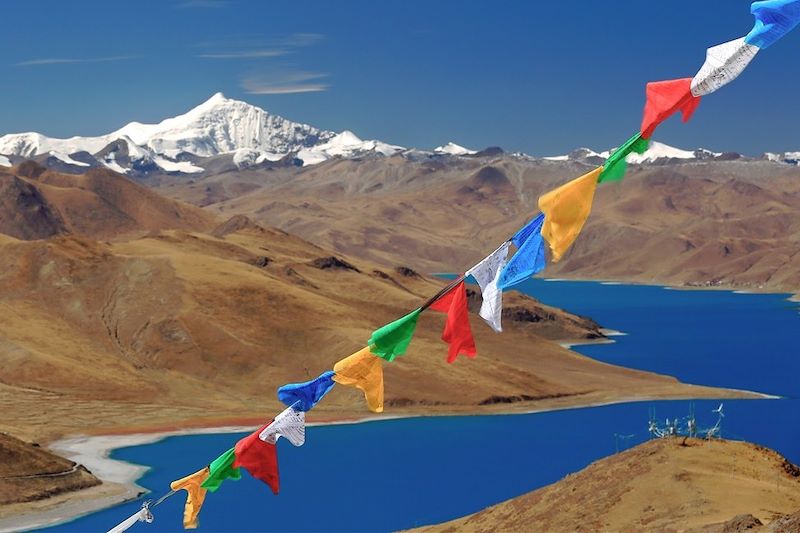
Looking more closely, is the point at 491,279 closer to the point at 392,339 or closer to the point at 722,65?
the point at 392,339

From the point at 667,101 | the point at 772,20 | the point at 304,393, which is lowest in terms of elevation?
the point at 304,393

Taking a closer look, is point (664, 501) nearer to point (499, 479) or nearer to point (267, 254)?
point (499, 479)

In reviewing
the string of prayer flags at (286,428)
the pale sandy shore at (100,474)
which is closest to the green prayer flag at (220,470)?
the string of prayer flags at (286,428)

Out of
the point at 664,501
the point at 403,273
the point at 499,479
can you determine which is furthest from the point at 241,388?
the point at 664,501

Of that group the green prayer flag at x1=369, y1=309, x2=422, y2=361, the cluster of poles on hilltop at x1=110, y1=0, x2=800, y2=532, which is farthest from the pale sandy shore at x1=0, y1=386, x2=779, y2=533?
the green prayer flag at x1=369, y1=309, x2=422, y2=361

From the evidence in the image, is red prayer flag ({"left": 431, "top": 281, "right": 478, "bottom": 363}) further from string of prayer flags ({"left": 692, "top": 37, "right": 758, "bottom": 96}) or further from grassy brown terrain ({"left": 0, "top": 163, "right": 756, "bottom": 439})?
grassy brown terrain ({"left": 0, "top": 163, "right": 756, "bottom": 439})

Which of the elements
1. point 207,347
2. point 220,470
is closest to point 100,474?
point 207,347
